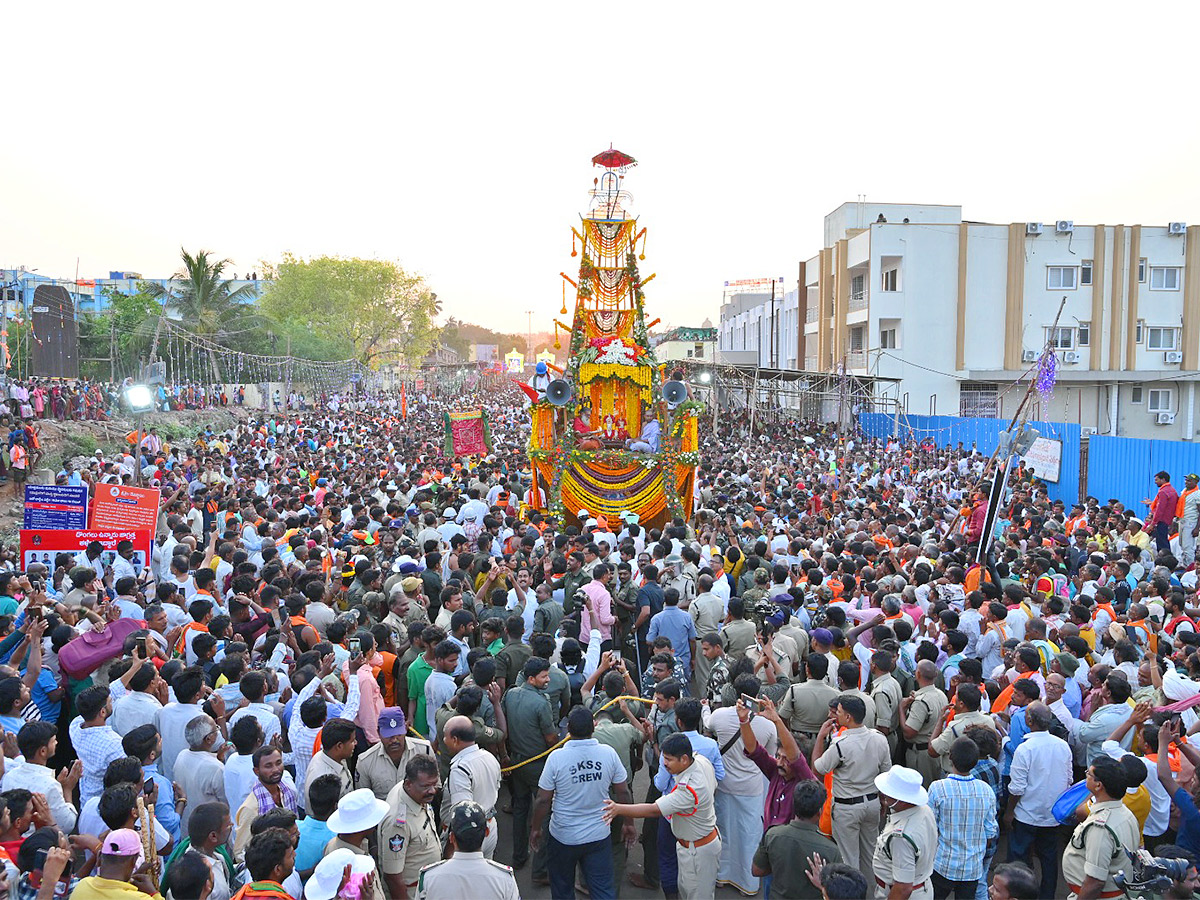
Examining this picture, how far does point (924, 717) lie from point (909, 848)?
62.9 inches

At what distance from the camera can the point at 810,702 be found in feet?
18.0

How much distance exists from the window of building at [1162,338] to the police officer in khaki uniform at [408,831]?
113 ft

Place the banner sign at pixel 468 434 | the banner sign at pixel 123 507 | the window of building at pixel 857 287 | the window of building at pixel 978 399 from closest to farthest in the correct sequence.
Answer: the banner sign at pixel 123 507 → the banner sign at pixel 468 434 → the window of building at pixel 978 399 → the window of building at pixel 857 287

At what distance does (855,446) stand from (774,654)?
1875cm

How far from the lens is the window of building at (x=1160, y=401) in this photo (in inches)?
1248

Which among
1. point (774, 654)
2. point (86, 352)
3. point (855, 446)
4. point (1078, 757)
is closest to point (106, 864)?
point (774, 654)

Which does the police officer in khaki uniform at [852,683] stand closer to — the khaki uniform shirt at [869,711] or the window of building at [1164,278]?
the khaki uniform shirt at [869,711]

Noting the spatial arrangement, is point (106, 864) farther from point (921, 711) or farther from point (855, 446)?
point (855, 446)

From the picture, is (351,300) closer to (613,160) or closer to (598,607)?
(613,160)

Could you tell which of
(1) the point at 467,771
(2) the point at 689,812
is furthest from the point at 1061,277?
(1) the point at 467,771

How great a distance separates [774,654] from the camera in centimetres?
629

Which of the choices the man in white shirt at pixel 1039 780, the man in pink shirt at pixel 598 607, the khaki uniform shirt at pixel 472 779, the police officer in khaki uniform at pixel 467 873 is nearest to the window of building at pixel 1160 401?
the man in pink shirt at pixel 598 607

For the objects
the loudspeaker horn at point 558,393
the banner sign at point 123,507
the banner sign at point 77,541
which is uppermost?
the loudspeaker horn at point 558,393

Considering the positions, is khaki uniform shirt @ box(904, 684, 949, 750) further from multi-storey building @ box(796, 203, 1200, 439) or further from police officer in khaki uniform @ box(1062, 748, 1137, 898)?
multi-storey building @ box(796, 203, 1200, 439)
